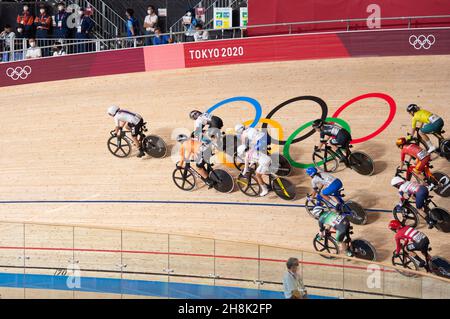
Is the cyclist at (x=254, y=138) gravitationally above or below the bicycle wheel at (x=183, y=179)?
above

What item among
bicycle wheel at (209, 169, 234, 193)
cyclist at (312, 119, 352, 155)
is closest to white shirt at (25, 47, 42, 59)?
bicycle wheel at (209, 169, 234, 193)

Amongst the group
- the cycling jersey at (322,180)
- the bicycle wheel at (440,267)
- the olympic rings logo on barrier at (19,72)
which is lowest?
the bicycle wheel at (440,267)

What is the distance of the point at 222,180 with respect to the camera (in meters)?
14.2

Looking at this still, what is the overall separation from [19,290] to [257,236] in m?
4.92

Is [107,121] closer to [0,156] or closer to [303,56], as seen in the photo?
[0,156]

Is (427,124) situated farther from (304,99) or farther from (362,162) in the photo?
(304,99)

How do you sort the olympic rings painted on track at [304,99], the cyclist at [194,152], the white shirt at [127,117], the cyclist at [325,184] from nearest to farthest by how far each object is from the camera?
the cyclist at [325,184]
the cyclist at [194,152]
the white shirt at [127,117]
the olympic rings painted on track at [304,99]

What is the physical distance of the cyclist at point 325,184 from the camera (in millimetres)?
12430

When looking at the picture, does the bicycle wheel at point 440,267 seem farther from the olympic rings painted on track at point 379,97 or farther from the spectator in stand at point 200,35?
Result: the spectator in stand at point 200,35

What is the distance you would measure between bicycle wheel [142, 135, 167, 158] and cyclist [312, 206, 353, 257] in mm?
4124

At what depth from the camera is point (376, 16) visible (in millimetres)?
16875

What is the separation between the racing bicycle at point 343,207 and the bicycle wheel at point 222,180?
1.53m

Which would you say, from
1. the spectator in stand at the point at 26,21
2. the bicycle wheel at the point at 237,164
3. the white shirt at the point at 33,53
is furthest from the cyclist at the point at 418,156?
the spectator in stand at the point at 26,21
